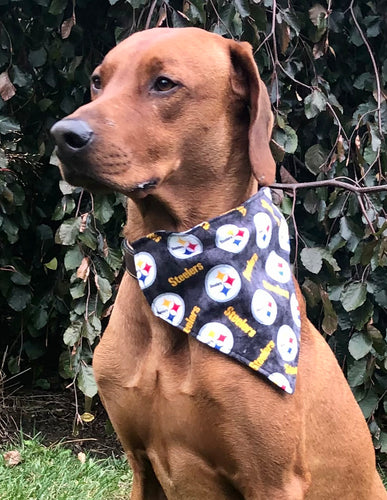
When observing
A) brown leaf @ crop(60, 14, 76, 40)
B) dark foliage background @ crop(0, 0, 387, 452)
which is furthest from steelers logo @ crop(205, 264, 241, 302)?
brown leaf @ crop(60, 14, 76, 40)

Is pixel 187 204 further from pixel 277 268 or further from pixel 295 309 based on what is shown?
pixel 295 309

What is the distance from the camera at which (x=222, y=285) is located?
1697 millimetres

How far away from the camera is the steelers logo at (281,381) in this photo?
162 cm

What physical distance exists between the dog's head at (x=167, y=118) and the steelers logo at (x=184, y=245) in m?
0.15

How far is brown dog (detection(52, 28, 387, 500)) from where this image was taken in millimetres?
1506

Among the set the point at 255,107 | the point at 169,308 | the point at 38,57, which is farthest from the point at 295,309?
the point at 38,57

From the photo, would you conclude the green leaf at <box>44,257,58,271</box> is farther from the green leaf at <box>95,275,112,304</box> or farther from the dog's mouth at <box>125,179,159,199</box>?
the dog's mouth at <box>125,179,159,199</box>

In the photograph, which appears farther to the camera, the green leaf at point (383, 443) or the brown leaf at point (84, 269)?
the green leaf at point (383, 443)

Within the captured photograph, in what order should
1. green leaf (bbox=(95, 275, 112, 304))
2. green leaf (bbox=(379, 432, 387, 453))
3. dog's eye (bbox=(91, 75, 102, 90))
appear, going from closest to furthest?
dog's eye (bbox=(91, 75, 102, 90)), green leaf (bbox=(95, 275, 112, 304)), green leaf (bbox=(379, 432, 387, 453))

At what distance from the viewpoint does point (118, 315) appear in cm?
179

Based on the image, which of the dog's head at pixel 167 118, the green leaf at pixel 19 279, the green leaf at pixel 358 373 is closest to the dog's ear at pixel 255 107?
the dog's head at pixel 167 118

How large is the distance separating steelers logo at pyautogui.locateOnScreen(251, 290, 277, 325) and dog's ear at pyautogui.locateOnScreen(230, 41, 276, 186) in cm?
28

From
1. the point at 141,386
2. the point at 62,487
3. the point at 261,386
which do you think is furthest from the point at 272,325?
the point at 62,487

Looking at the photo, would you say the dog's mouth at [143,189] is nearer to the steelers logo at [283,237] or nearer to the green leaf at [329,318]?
the steelers logo at [283,237]
